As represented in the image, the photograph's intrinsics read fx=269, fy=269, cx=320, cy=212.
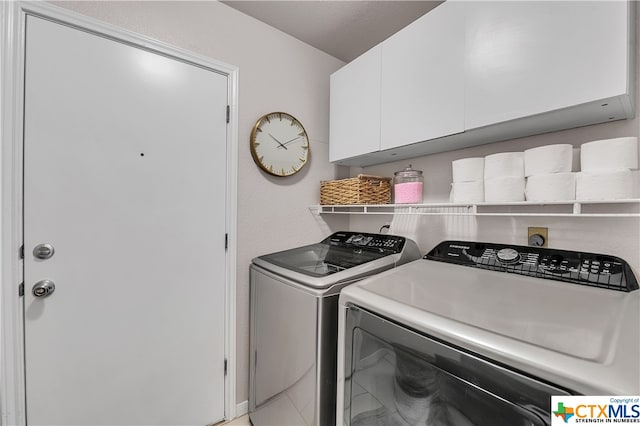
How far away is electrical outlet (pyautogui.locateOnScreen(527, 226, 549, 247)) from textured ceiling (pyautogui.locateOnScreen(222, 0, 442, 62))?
136cm

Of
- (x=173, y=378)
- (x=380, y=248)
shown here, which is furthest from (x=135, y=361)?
(x=380, y=248)

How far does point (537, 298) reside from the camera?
87 centimetres

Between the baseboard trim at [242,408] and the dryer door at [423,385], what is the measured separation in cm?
103

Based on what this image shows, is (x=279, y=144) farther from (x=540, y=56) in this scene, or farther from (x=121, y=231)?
(x=540, y=56)

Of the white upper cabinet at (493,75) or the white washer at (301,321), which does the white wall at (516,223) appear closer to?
the white upper cabinet at (493,75)

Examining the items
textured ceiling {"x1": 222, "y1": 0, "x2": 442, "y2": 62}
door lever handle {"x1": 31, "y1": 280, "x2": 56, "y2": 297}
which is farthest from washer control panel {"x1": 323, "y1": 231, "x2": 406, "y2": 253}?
door lever handle {"x1": 31, "y1": 280, "x2": 56, "y2": 297}

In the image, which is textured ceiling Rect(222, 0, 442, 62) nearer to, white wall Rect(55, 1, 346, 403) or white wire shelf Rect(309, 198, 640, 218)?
white wall Rect(55, 1, 346, 403)

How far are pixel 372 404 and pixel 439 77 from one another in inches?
54.7

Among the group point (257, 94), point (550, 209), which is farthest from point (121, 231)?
point (550, 209)

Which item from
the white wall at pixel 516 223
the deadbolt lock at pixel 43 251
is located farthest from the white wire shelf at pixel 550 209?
the deadbolt lock at pixel 43 251

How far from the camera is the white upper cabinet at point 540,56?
2.73ft

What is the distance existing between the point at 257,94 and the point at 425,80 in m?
1.06

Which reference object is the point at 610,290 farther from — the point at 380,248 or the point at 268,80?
the point at 268,80

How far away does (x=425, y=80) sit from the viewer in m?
1.31
